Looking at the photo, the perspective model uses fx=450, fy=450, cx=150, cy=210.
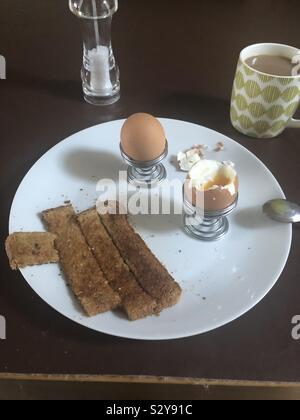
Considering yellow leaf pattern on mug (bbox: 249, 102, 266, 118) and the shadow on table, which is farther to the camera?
the shadow on table

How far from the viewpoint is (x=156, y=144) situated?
772 millimetres

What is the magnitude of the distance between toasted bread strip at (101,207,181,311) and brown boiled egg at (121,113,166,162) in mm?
113

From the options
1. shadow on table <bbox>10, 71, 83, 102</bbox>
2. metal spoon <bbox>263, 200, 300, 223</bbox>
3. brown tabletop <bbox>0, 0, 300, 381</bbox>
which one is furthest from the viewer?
shadow on table <bbox>10, 71, 83, 102</bbox>

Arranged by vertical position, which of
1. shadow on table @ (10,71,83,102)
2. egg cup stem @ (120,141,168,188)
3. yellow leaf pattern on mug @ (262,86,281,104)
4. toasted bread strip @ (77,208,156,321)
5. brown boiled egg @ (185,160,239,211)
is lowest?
toasted bread strip @ (77,208,156,321)

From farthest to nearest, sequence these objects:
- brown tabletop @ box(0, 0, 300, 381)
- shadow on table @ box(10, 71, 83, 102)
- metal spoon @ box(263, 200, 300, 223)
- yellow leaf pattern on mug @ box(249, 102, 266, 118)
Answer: shadow on table @ box(10, 71, 83, 102) < yellow leaf pattern on mug @ box(249, 102, 266, 118) < metal spoon @ box(263, 200, 300, 223) < brown tabletop @ box(0, 0, 300, 381)

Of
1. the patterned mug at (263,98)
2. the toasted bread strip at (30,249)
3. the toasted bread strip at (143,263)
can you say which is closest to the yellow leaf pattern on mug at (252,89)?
the patterned mug at (263,98)

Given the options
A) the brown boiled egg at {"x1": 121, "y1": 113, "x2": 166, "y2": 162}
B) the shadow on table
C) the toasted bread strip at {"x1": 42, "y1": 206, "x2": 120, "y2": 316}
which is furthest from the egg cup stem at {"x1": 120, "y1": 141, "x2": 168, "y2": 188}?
the shadow on table

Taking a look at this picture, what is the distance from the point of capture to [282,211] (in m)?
0.75

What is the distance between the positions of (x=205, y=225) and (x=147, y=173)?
0.16m

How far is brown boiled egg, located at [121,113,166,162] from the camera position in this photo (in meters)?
0.76

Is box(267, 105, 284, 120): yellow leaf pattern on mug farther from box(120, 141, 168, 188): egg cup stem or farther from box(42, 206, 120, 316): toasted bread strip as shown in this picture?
box(42, 206, 120, 316): toasted bread strip

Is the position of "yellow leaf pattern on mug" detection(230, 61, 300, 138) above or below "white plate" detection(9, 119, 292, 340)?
above

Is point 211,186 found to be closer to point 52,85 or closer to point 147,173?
point 147,173

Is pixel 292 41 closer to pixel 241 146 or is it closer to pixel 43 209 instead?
pixel 241 146
